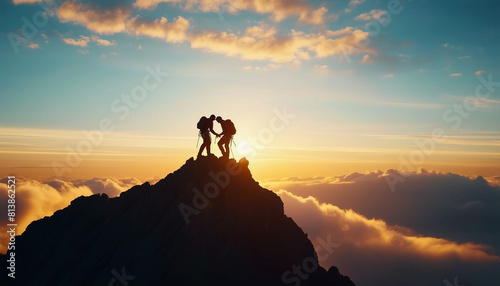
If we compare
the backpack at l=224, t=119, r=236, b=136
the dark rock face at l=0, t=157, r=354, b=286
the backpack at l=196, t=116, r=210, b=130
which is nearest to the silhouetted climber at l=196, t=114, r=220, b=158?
the backpack at l=196, t=116, r=210, b=130

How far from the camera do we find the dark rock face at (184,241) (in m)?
30.2

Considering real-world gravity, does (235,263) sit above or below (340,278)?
above

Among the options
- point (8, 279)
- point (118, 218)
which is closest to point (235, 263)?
point (118, 218)

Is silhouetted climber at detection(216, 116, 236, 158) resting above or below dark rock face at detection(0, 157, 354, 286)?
above

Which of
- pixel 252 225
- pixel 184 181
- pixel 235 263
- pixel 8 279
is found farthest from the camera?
pixel 8 279

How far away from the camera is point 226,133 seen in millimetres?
35562

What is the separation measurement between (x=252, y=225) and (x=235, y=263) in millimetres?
4738

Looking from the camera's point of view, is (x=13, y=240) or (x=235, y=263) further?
(x=13, y=240)

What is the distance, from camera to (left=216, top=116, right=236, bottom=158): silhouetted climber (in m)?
35.4

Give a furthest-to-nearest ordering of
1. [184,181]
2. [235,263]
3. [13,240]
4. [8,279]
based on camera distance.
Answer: [13,240], [8,279], [184,181], [235,263]

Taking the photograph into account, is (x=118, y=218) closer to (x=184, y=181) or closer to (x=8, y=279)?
(x=184, y=181)

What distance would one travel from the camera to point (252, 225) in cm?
3341

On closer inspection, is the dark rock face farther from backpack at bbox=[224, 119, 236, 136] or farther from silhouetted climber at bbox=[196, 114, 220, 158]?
backpack at bbox=[224, 119, 236, 136]

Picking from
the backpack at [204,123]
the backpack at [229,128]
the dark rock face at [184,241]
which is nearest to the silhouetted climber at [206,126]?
the backpack at [204,123]
